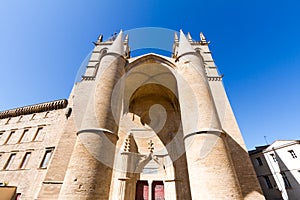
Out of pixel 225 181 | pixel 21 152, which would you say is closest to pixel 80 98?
pixel 21 152

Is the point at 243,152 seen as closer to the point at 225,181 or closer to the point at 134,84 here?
the point at 225,181

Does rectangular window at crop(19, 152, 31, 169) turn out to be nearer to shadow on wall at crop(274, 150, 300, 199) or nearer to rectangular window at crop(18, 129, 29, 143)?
rectangular window at crop(18, 129, 29, 143)

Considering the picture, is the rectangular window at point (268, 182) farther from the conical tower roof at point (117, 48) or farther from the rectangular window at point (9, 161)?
the rectangular window at point (9, 161)

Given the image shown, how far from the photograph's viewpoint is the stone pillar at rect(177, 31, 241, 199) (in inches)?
182

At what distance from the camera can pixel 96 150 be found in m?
5.19

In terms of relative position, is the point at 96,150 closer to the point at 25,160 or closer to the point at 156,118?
the point at 156,118

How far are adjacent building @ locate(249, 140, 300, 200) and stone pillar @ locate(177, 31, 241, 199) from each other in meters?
15.5

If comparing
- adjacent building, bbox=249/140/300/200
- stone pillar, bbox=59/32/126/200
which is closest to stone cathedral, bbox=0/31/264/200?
stone pillar, bbox=59/32/126/200

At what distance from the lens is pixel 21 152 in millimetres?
11836

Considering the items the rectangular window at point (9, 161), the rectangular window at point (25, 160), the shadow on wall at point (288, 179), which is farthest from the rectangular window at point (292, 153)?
the rectangular window at point (9, 161)

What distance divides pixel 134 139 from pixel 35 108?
11.5 m

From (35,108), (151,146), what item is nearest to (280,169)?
(151,146)

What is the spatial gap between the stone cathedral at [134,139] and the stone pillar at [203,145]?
3cm

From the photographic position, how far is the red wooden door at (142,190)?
8.15m
